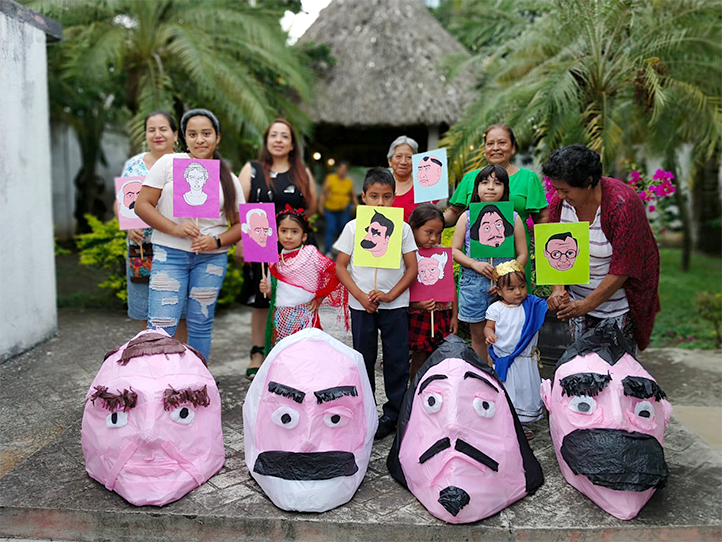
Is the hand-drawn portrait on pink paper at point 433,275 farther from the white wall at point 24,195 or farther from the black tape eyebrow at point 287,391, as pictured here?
the white wall at point 24,195

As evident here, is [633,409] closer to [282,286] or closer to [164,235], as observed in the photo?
[282,286]

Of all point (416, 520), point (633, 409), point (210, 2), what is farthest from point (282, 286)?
point (210, 2)

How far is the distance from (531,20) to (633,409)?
26.0 feet

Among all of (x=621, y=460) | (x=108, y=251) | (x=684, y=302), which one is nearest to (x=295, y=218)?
(x=621, y=460)

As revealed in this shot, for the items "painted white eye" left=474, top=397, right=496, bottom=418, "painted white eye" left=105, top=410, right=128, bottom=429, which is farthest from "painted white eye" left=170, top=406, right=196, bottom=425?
"painted white eye" left=474, top=397, right=496, bottom=418

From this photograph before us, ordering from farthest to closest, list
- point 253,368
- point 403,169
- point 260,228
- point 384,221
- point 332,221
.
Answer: point 332,221 → point 253,368 → point 403,169 → point 260,228 → point 384,221

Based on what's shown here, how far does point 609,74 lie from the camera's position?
6578 millimetres

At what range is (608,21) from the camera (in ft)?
21.1

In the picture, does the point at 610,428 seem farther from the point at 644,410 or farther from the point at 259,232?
the point at 259,232

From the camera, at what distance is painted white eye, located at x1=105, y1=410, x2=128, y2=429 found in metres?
2.71

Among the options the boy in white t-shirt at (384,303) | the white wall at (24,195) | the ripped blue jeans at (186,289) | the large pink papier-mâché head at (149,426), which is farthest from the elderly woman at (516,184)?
the white wall at (24,195)

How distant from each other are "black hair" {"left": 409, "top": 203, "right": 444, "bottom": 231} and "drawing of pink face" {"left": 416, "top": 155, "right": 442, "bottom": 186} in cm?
30

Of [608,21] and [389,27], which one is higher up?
[389,27]

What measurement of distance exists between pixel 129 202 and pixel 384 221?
1851mm
